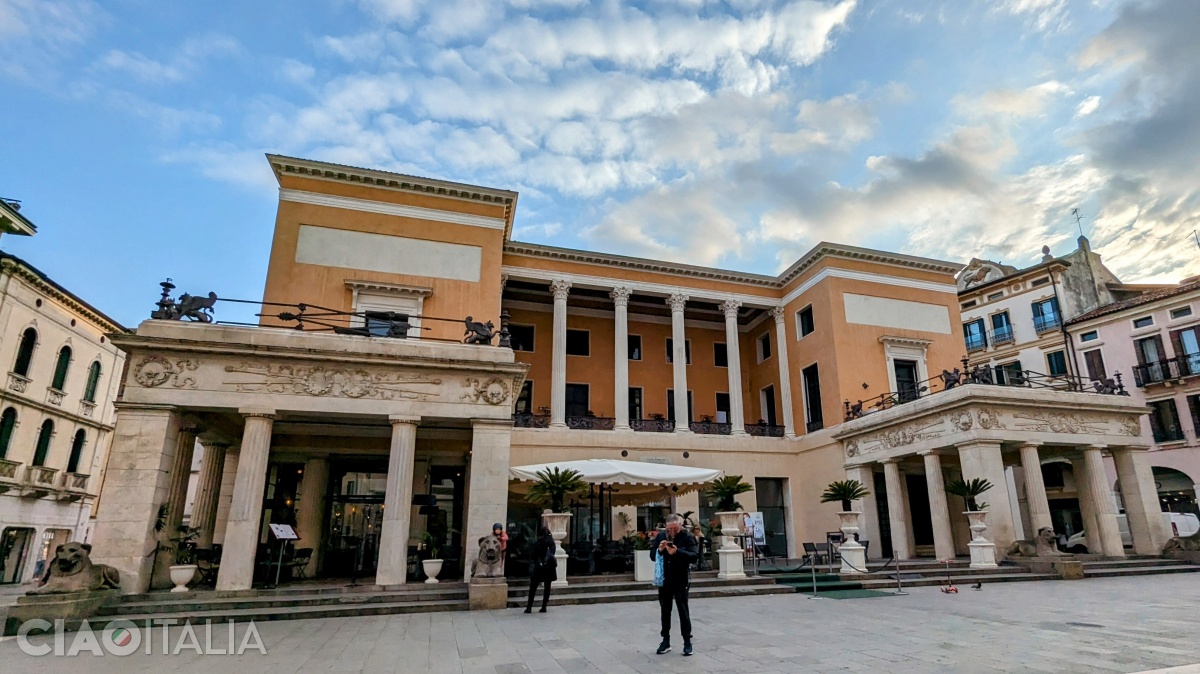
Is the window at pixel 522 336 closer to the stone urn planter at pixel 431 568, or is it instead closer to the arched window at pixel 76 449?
the stone urn planter at pixel 431 568

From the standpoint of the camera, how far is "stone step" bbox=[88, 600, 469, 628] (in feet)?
31.5

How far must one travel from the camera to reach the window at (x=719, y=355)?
2808 centimetres

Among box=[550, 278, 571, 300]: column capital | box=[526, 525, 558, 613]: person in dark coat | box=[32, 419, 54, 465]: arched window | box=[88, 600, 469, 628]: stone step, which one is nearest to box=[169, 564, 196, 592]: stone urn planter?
box=[88, 600, 469, 628]: stone step

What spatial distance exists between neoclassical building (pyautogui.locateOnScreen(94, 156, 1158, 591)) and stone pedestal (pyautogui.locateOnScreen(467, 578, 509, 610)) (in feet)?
3.99

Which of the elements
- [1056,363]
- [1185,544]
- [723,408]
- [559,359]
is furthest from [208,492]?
[1056,363]

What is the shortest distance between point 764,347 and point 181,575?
23.6 meters

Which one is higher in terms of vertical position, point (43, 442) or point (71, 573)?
point (43, 442)

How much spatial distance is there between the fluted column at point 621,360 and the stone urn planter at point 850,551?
9356 mm

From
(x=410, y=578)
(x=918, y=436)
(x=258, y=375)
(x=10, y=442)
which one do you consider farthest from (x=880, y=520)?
(x=10, y=442)

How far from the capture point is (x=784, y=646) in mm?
6922

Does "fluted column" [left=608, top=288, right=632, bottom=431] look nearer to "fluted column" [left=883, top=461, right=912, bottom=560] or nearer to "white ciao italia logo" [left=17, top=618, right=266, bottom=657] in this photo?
"fluted column" [left=883, top=461, right=912, bottom=560]

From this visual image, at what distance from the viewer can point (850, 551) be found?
47.0ft

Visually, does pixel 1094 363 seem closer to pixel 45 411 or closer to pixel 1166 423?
pixel 1166 423

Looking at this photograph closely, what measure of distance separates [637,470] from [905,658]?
8001mm
